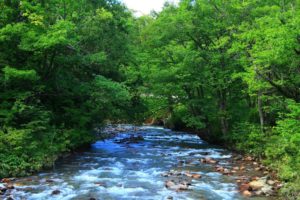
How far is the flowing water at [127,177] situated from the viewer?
11174 millimetres

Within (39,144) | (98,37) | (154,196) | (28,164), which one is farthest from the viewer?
(98,37)

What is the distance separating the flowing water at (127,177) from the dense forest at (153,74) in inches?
50.2

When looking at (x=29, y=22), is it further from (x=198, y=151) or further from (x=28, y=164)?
(x=198, y=151)

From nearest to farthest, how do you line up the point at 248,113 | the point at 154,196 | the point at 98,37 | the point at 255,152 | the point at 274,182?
the point at 154,196
the point at 274,182
the point at 255,152
the point at 98,37
the point at 248,113

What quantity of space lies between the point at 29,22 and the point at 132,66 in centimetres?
1307

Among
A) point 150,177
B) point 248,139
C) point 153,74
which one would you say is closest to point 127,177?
point 150,177

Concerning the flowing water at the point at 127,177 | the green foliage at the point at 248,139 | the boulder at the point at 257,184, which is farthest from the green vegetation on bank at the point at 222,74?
the flowing water at the point at 127,177

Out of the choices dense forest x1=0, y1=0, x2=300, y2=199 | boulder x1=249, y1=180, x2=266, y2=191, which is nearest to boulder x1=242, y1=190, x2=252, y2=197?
boulder x1=249, y1=180, x2=266, y2=191

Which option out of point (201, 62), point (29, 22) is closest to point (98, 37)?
point (29, 22)

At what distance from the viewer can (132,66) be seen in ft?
93.3

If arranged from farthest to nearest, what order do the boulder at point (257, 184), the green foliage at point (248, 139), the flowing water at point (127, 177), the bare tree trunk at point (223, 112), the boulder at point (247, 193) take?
the bare tree trunk at point (223, 112) < the green foliage at point (248, 139) < the boulder at point (257, 184) < the flowing water at point (127, 177) < the boulder at point (247, 193)

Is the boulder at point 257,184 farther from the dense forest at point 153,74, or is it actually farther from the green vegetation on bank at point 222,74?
the green vegetation on bank at point 222,74

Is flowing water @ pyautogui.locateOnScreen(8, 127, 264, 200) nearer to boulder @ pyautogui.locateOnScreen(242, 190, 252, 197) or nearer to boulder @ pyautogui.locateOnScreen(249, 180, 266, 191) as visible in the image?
boulder @ pyautogui.locateOnScreen(242, 190, 252, 197)

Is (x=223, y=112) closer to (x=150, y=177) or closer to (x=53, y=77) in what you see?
(x=150, y=177)
